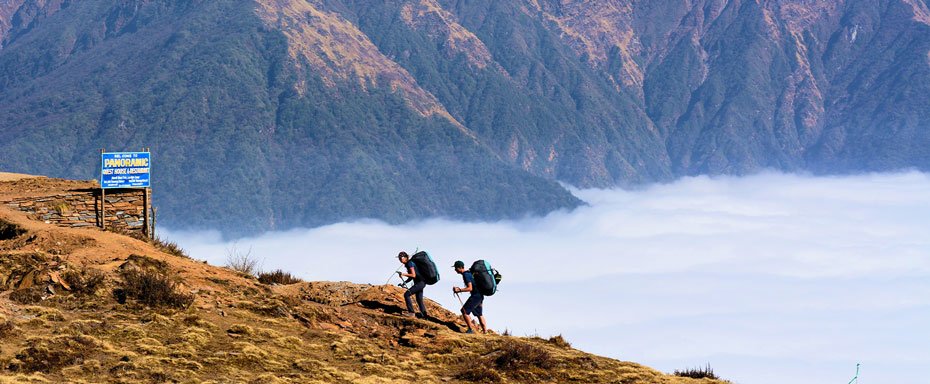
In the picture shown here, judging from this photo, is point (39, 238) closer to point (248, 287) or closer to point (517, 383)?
point (248, 287)

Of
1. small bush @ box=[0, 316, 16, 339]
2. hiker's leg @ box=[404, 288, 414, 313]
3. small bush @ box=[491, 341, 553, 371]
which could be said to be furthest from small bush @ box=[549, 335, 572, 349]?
small bush @ box=[0, 316, 16, 339]

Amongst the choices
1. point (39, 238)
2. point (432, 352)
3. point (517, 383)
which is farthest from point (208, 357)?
point (39, 238)

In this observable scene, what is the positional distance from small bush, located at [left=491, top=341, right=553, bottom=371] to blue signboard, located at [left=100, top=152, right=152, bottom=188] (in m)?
14.5

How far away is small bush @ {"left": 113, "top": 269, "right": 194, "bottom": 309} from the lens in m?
20.1

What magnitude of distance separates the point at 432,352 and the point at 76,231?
1065 centimetres

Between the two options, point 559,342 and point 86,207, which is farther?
point 86,207

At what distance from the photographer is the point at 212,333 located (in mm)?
19000

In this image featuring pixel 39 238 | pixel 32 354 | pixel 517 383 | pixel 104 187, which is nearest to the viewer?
pixel 32 354

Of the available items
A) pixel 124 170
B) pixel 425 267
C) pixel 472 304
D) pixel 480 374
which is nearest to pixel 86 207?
pixel 124 170

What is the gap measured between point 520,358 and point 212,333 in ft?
20.7

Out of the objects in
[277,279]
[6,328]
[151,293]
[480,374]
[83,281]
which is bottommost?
[480,374]

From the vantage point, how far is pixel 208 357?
17578 mm

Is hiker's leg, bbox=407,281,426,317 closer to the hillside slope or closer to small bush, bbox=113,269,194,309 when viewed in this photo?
the hillside slope

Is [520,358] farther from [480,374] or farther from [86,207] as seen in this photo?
[86,207]
